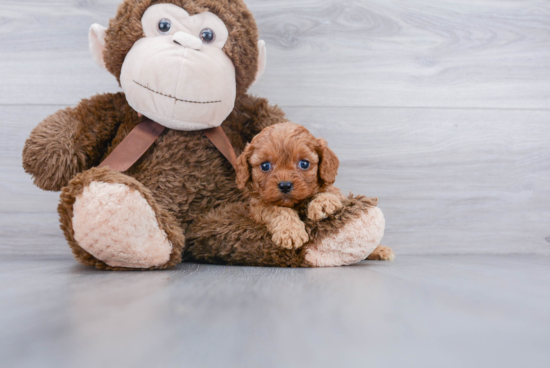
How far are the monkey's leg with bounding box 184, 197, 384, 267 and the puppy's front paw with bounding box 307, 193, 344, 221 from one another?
0.05 ft

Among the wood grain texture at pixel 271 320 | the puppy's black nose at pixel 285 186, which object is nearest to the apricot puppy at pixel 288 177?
the puppy's black nose at pixel 285 186

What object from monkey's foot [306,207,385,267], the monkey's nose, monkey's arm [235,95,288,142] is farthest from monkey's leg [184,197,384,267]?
the monkey's nose

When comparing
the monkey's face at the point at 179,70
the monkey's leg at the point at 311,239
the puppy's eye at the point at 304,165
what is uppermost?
the monkey's face at the point at 179,70

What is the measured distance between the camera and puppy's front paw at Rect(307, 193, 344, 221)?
75 centimetres

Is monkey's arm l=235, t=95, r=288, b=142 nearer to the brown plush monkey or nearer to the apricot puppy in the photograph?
the brown plush monkey

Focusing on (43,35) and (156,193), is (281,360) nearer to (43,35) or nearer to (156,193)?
(156,193)

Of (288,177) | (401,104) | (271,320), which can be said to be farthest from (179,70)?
(401,104)

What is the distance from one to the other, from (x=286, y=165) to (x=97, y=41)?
54cm

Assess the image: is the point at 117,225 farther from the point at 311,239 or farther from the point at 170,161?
the point at 311,239

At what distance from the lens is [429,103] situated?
1192mm

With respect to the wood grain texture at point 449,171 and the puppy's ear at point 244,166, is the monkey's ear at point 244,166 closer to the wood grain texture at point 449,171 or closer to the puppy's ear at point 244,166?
the puppy's ear at point 244,166

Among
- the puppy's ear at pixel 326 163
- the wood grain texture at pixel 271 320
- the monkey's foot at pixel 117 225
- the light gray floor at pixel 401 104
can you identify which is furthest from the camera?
the light gray floor at pixel 401 104

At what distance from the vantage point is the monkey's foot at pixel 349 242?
0.77 m

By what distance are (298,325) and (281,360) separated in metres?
0.09
